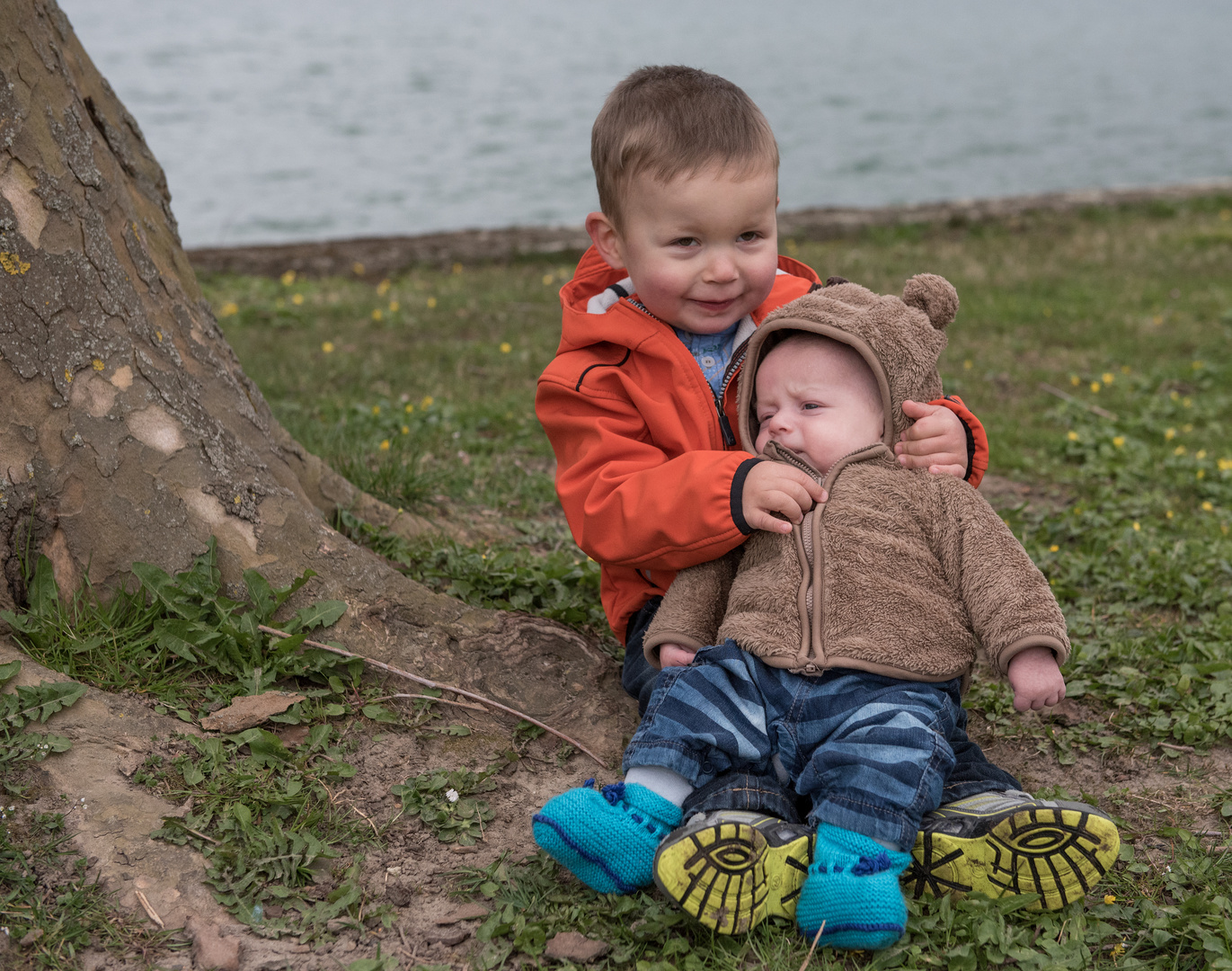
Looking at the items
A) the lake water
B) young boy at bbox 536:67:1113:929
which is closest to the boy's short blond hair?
young boy at bbox 536:67:1113:929

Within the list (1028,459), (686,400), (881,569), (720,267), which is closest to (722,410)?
(686,400)

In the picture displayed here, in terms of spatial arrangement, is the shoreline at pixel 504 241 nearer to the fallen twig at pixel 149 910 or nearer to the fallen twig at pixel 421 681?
the fallen twig at pixel 421 681

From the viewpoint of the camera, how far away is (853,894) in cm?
202

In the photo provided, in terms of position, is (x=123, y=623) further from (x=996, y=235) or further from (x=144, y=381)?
(x=996, y=235)

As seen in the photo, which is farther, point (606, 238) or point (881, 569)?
point (606, 238)

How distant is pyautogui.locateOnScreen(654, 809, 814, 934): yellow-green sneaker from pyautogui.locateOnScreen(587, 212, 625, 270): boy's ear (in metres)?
1.39

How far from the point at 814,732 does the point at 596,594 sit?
1.21 m

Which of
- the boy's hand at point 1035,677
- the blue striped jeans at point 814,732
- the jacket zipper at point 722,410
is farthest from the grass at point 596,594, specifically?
the jacket zipper at point 722,410

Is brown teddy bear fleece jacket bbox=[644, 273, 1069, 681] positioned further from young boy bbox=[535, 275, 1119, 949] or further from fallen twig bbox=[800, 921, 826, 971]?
fallen twig bbox=[800, 921, 826, 971]

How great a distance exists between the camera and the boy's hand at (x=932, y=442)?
8.15ft

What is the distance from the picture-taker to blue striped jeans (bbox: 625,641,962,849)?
214 centimetres

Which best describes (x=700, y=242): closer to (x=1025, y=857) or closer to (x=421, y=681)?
(x=421, y=681)

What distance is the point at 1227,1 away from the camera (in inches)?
1849

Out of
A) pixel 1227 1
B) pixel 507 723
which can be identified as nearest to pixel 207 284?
pixel 507 723
